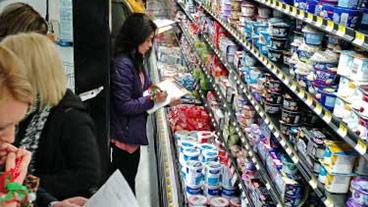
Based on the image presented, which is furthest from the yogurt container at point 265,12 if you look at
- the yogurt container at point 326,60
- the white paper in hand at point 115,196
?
the white paper in hand at point 115,196

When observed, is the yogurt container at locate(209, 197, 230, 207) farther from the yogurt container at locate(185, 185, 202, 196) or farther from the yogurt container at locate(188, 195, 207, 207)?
the yogurt container at locate(185, 185, 202, 196)

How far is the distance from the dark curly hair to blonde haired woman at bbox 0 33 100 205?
1.45 m

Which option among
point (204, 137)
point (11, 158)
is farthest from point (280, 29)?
point (11, 158)

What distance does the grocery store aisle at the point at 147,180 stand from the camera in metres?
4.23

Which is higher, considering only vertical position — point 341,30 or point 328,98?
point 341,30

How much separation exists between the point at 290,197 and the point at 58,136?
1359 mm

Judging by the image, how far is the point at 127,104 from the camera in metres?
3.30

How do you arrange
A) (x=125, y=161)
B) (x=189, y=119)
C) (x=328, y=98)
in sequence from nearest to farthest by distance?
(x=328, y=98) → (x=125, y=161) → (x=189, y=119)

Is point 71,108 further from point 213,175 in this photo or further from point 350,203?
point 213,175

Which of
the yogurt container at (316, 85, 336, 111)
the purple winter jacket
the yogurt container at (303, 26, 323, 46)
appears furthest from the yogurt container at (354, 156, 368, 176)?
the purple winter jacket

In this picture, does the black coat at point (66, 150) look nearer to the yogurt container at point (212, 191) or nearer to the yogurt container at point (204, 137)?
the yogurt container at point (212, 191)

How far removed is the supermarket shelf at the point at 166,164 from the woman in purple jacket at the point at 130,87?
0.43 meters

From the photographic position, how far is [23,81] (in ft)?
4.19

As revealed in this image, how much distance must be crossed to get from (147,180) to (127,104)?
1559mm
